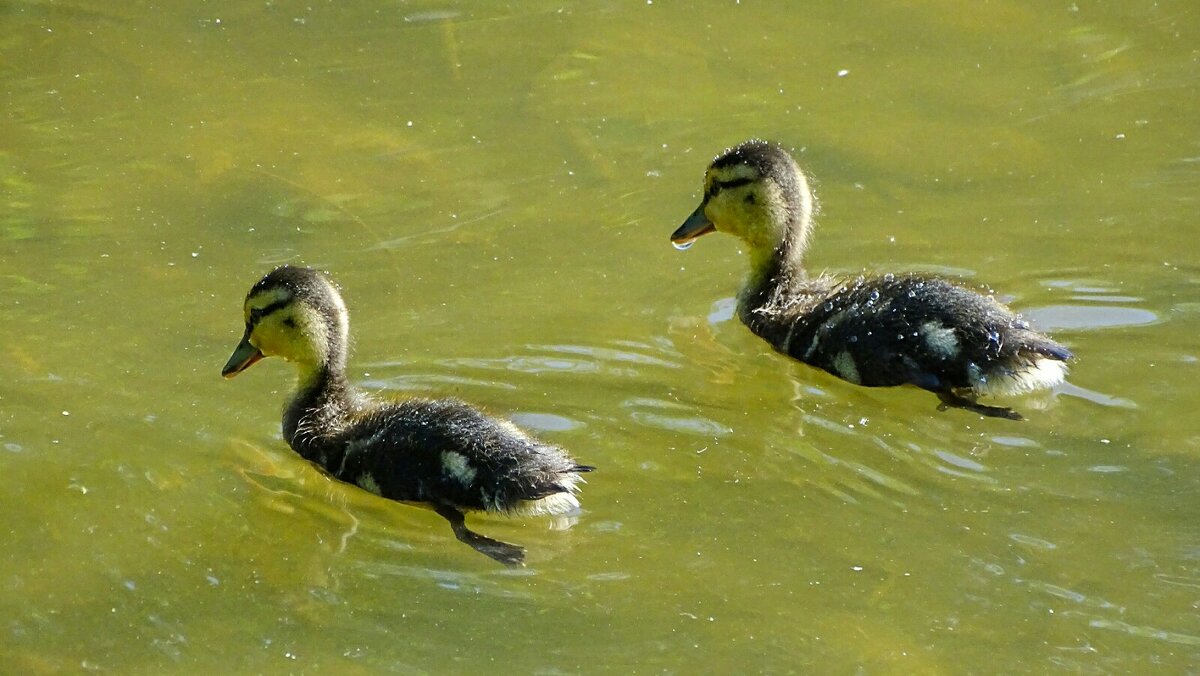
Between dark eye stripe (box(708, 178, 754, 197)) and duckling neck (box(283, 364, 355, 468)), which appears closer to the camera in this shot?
duckling neck (box(283, 364, 355, 468))

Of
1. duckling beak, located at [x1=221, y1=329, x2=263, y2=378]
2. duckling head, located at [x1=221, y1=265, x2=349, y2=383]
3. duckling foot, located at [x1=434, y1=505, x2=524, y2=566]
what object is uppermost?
duckling head, located at [x1=221, y1=265, x2=349, y2=383]

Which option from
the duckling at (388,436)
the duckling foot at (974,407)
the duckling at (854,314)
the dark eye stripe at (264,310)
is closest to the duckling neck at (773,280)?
the duckling at (854,314)

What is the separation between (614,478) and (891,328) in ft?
3.75

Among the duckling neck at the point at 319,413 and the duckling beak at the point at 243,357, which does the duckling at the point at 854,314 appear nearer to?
the duckling neck at the point at 319,413

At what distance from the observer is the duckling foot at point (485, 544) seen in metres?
4.53

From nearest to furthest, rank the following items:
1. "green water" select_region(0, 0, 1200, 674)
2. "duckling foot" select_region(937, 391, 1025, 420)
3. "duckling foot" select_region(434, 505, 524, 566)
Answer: "green water" select_region(0, 0, 1200, 674), "duckling foot" select_region(434, 505, 524, 566), "duckling foot" select_region(937, 391, 1025, 420)

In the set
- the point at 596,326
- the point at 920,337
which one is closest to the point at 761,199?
the point at 596,326

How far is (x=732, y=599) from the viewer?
4.30m

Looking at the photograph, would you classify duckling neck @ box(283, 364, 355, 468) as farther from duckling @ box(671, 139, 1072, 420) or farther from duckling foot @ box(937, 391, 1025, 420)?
duckling foot @ box(937, 391, 1025, 420)

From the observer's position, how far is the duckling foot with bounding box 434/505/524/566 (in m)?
4.53

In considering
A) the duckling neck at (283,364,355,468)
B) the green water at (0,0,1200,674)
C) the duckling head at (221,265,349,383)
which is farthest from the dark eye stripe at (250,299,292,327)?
the green water at (0,0,1200,674)

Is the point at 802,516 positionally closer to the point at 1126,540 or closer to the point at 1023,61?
the point at 1126,540

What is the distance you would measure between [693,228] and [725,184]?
9.8 inches

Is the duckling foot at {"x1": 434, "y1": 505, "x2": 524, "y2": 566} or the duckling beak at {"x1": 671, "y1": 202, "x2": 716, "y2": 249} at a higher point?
the duckling beak at {"x1": 671, "y1": 202, "x2": 716, "y2": 249}
